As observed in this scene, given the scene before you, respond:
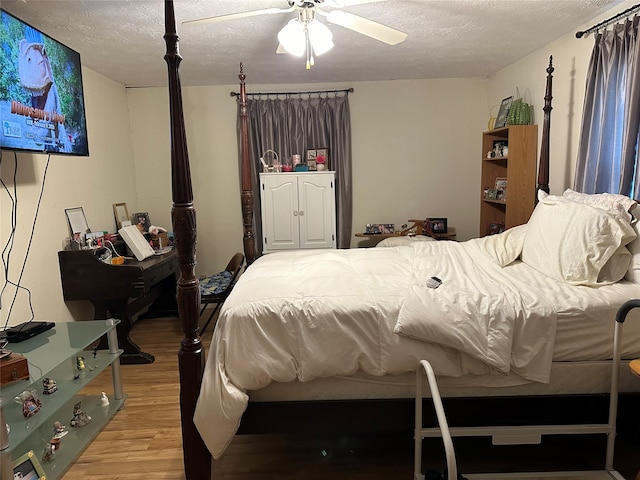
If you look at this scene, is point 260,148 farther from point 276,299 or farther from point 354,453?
point 354,453

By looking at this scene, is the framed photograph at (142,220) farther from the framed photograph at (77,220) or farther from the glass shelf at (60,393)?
the glass shelf at (60,393)

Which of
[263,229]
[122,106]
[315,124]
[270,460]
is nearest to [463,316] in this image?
[270,460]

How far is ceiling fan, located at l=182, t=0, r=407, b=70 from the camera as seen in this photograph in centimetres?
213

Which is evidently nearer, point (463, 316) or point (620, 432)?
point (463, 316)

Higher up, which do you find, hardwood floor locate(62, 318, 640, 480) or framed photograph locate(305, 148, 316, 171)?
framed photograph locate(305, 148, 316, 171)

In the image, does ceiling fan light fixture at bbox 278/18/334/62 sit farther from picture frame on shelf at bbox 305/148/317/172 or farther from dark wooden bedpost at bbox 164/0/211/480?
picture frame on shelf at bbox 305/148/317/172

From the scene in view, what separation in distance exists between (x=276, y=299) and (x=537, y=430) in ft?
3.95

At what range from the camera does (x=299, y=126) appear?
4.46 meters

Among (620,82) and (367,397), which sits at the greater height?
(620,82)

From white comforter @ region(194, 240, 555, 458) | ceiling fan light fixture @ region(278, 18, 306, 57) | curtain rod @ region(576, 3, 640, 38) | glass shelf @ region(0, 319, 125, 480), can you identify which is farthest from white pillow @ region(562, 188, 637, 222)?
glass shelf @ region(0, 319, 125, 480)

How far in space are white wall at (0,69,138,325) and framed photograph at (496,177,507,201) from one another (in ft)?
11.6

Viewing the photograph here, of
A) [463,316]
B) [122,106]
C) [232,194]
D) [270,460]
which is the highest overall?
[122,106]

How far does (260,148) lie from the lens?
449 cm

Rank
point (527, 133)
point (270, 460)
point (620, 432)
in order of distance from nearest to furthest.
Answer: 1. point (620, 432)
2. point (270, 460)
3. point (527, 133)
